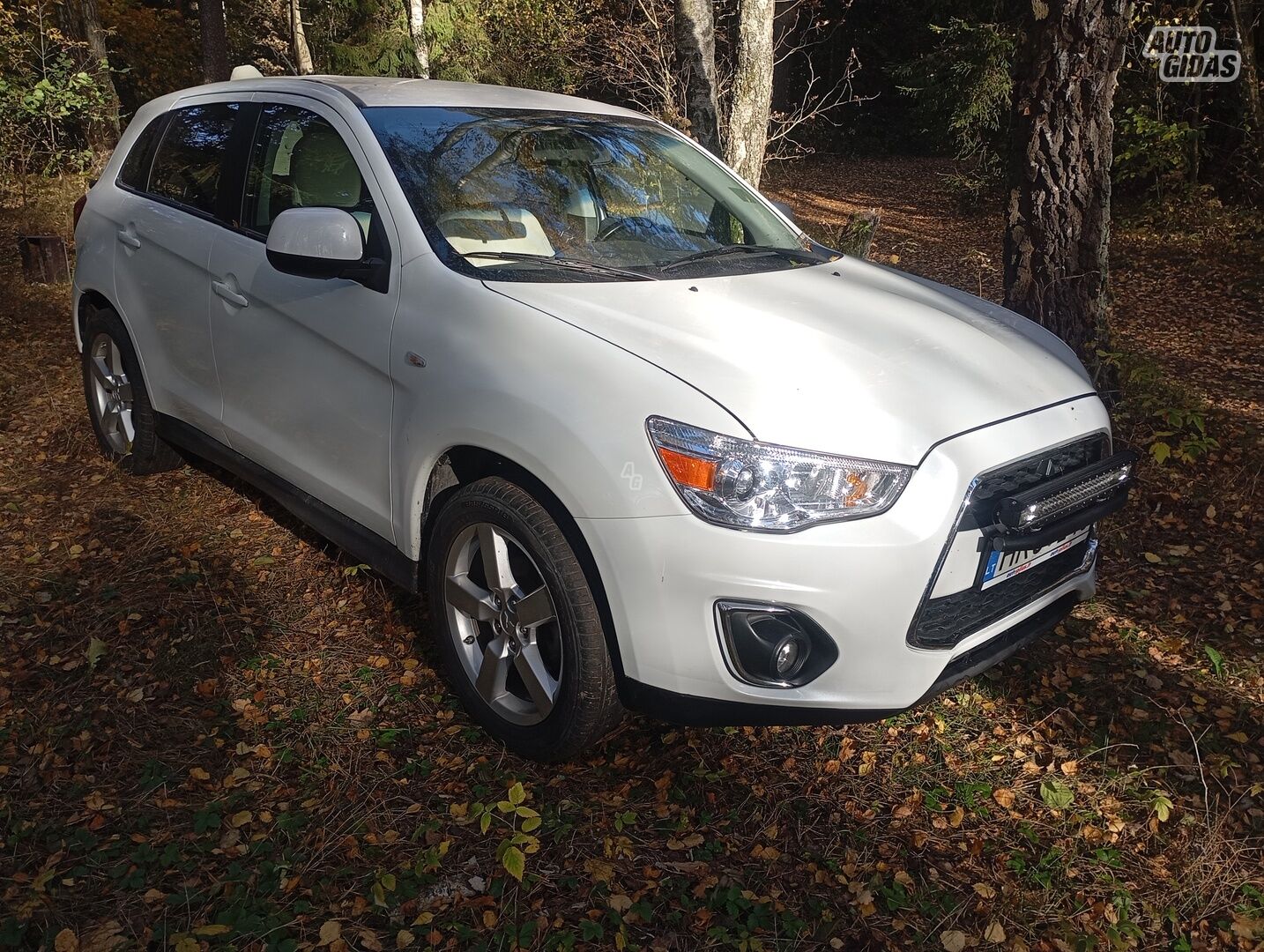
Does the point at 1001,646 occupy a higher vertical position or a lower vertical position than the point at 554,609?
lower

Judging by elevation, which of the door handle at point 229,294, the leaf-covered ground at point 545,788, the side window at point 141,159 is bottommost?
the leaf-covered ground at point 545,788

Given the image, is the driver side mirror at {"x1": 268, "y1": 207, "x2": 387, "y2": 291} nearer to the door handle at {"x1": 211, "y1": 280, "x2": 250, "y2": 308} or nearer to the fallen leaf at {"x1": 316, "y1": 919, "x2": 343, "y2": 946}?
the door handle at {"x1": 211, "y1": 280, "x2": 250, "y2": 308}

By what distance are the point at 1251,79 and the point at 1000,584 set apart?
34.4 feet

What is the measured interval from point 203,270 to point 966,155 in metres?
12.9

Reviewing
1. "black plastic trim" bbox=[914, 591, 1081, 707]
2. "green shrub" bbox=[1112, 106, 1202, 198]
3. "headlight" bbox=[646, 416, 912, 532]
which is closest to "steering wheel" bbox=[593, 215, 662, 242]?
"headlight" bbox=[646, 416, 912, 532]

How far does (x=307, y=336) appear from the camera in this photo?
3422 millimetres

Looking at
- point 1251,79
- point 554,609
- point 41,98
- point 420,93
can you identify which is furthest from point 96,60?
point 554,609

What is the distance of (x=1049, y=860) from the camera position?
274cm

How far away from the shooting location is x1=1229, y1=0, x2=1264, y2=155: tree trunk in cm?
1034

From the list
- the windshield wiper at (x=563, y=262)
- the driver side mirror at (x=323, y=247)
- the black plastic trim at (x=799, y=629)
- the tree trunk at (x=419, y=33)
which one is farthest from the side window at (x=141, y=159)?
Result: the tree trunk at (x=419, y=33)

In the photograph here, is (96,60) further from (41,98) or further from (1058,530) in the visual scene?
(1058,530)

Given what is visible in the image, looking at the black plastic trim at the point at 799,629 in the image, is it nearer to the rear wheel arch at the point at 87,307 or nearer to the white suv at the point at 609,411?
the white suv at the point at 609,411

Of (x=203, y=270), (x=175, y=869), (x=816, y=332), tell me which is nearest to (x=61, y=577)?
(x=203, y=270)

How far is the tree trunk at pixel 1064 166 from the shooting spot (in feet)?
16.4
